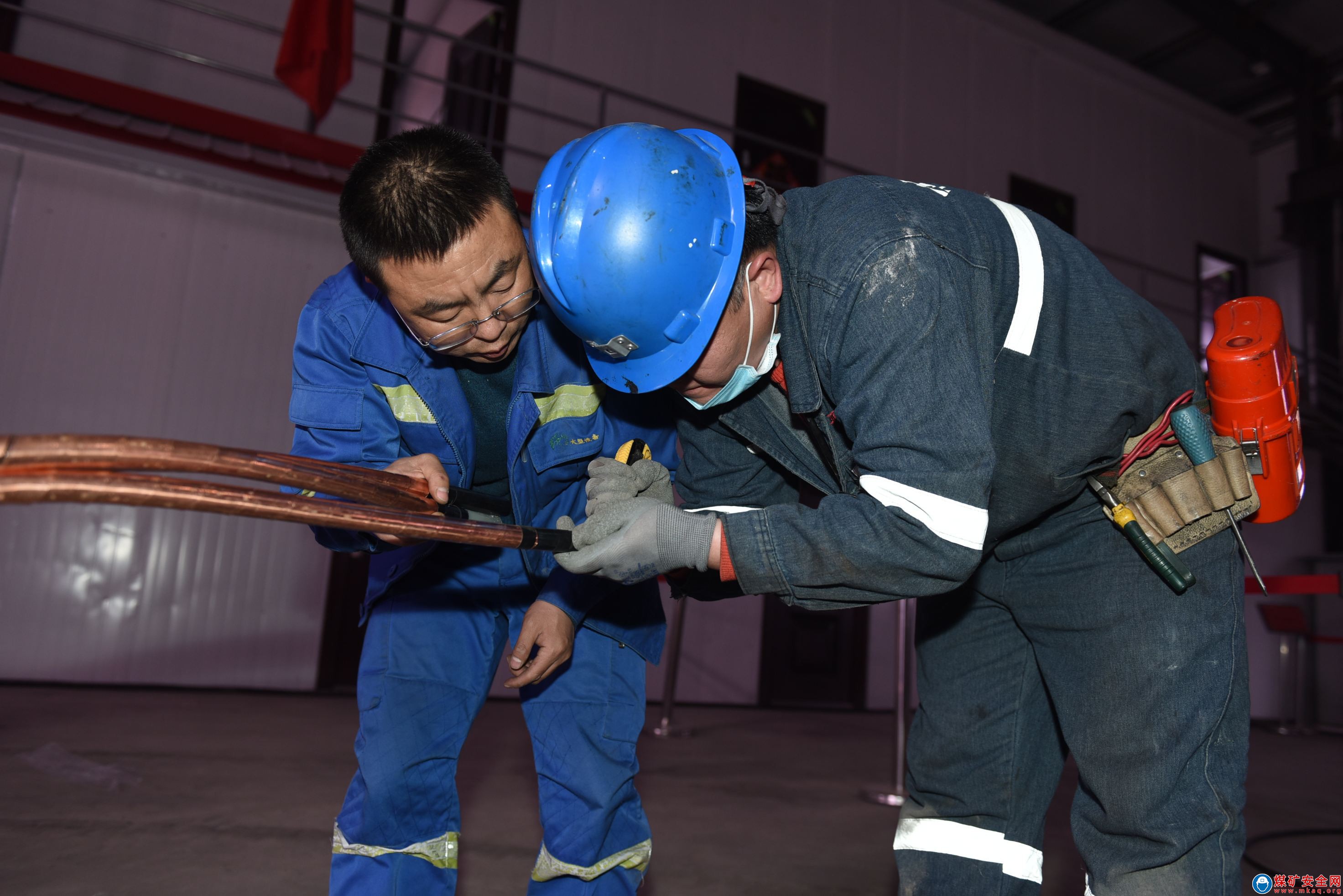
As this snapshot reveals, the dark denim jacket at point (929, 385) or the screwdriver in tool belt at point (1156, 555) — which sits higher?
the dark denim jacket at point (929, 385)

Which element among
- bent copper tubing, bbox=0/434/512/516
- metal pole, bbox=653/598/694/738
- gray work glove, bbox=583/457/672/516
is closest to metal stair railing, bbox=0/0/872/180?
metal pole, bbox=653/598/694/738

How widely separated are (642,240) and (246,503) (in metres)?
0.65

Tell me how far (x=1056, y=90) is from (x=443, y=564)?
1094cm

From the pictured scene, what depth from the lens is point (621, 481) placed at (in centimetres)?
148

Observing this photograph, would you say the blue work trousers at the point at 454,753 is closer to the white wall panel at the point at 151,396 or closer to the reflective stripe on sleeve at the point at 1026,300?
the reflective stripe on sleeve at the point at 1026,300

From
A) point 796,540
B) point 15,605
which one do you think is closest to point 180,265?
point 15,605

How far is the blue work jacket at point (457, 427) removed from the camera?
1.70 metres

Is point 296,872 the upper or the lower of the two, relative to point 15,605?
lower

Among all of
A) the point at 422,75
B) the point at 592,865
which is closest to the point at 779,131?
the point at 422,75

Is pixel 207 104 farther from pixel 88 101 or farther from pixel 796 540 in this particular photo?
pixel 796 540

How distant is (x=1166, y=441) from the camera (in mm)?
1514

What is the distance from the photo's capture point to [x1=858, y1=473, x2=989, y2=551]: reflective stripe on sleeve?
43.6 inches

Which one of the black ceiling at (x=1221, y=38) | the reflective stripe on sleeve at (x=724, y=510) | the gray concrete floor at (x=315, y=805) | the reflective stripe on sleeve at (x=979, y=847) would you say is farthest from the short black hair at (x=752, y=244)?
the black ceiling at (x=1221, y=38)

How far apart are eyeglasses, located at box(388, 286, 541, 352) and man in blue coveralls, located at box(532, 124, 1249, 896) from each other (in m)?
0.24
